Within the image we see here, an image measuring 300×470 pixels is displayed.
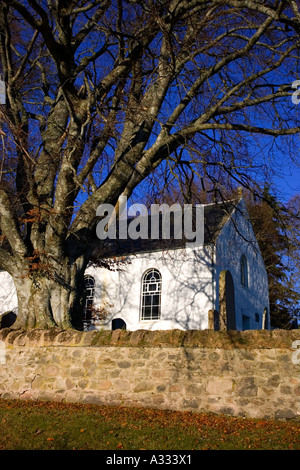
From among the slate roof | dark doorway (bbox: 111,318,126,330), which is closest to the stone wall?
the slate roof

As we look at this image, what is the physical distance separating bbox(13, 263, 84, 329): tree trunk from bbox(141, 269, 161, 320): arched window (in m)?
9.99

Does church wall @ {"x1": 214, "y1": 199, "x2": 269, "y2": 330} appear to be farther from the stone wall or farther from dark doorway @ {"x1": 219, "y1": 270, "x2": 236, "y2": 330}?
the stone wall

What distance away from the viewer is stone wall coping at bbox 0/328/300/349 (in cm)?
677

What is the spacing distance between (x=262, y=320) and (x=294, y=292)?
5054mm

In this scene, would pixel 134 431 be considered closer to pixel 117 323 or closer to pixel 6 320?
pixel 6 320

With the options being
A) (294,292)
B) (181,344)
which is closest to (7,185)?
(181,344)

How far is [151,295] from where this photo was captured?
64.2 feet

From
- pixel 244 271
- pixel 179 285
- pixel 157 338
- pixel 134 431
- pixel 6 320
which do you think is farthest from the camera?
pixel 244 271

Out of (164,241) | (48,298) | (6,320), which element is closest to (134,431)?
(48,298)

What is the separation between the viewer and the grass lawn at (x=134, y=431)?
17.4 ft

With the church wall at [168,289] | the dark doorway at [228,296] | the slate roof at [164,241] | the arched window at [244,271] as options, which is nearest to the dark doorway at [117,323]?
the church wall at [168,289]

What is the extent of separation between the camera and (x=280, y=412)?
21.1 ft

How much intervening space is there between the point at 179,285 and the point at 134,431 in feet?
42.4
